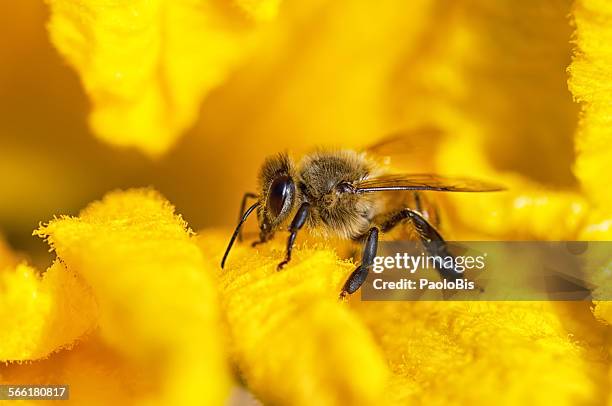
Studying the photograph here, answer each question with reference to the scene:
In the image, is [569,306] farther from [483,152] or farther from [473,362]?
[483,152]

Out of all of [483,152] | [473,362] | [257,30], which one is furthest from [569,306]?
[257,30]

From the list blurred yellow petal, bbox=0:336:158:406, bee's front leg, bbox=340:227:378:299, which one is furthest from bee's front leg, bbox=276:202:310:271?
blurred yellow petal, bbox=0:336:158:406

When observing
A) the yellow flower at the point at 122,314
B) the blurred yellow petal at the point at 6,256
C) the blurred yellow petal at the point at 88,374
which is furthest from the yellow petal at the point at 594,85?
the blurred yellow petal at the point at 6,256

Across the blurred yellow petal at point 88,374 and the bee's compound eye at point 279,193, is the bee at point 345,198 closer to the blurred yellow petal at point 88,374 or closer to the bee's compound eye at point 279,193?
the bee's compound eye at point 279,193

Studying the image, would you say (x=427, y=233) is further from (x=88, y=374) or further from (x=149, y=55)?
(x=88, y=374)

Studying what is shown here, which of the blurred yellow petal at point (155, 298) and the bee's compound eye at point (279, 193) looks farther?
the bee's compound eye at point (279, 193)

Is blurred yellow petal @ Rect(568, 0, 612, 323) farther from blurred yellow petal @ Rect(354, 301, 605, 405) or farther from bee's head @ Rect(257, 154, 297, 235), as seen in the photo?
bee's head @ Rect(257, 154, 297, 235)
